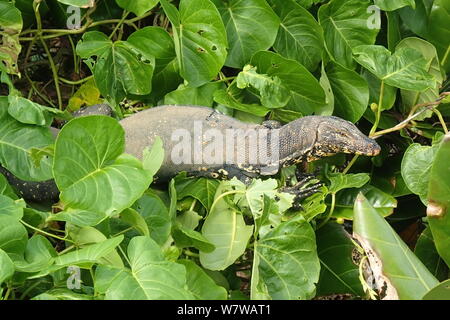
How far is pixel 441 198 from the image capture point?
2170 millimetres

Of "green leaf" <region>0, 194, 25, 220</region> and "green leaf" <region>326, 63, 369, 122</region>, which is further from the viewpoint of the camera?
"green leaf" <region>326, 63, 369, 122</region>

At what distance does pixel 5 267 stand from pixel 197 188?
38.1 inches

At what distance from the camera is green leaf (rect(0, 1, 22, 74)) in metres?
2.68

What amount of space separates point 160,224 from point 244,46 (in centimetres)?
94

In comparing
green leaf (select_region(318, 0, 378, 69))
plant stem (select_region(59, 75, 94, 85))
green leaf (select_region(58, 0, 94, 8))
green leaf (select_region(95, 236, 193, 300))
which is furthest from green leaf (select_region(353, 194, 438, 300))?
plant stem (select_region(59, 75, 94, 85))

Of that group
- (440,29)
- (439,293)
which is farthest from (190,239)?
(440,29)

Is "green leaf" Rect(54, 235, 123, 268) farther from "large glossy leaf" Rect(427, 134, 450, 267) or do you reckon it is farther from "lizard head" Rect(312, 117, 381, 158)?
"lizard head" Rect(312, 117, 381, 158)

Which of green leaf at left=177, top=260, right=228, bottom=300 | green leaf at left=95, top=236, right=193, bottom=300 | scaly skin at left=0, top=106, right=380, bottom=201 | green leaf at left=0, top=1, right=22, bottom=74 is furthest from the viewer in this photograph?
scaly skin at left=0, top=106, right=380, bottom=201

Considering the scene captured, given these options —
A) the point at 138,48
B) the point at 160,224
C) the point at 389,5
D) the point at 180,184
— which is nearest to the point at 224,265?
the point at 160,224

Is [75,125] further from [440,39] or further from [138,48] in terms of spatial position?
[440,39]

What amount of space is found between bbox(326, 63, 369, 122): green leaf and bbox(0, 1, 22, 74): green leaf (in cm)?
124

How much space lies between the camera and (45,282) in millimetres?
2105

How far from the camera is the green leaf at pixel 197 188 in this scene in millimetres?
2619

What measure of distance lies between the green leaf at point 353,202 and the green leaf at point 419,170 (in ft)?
0.65
